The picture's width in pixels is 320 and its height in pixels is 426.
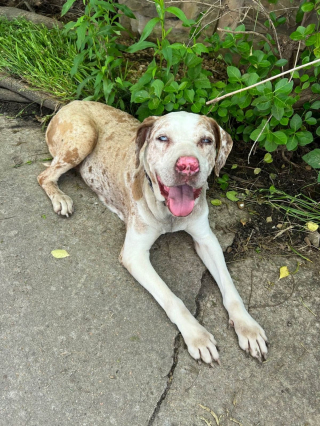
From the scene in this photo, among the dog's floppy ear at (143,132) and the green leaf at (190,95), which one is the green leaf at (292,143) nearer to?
the green leaf at (190,95)

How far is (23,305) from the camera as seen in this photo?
2578mm

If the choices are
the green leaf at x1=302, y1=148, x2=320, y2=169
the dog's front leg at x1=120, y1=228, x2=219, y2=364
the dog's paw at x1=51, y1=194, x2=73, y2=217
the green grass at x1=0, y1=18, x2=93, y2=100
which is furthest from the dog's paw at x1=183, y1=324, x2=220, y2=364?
the green grass at x1=0, y1=18, x2=93, y2=100

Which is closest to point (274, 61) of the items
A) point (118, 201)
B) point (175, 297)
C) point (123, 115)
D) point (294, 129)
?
point (294, 129)

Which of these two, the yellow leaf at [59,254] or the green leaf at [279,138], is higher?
the green leaf at [279,138]

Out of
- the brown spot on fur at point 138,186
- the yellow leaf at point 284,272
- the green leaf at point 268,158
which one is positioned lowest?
the yellow leaf at point 284,272

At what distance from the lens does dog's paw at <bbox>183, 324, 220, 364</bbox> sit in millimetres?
2367

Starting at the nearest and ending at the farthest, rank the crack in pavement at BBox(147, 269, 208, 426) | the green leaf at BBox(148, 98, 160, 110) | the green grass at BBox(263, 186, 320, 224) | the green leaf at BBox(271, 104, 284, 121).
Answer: the crack in pavement at BBox(147, 269, 208, 426) < the green leaf at BBox(271, 104, 284, 121) < the green leaf at BBox(148, 98, 160, 110) < the green grass at BBox(263, 186, 320, 224)

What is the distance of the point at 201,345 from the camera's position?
2.38 metres

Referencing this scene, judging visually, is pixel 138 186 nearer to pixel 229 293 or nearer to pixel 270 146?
pixel 229 293

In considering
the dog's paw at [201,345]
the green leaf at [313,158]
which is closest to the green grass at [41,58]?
the green leaf at [313,158]

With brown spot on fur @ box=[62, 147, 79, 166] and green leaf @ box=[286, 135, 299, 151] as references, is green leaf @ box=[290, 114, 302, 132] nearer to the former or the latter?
green leaf @ box=[286, 135, 299, 151]

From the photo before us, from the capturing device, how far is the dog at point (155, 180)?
2426mm

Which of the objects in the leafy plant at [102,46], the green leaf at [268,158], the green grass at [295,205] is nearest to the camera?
the leafy plant at [102,46]

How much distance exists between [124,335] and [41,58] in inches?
155
